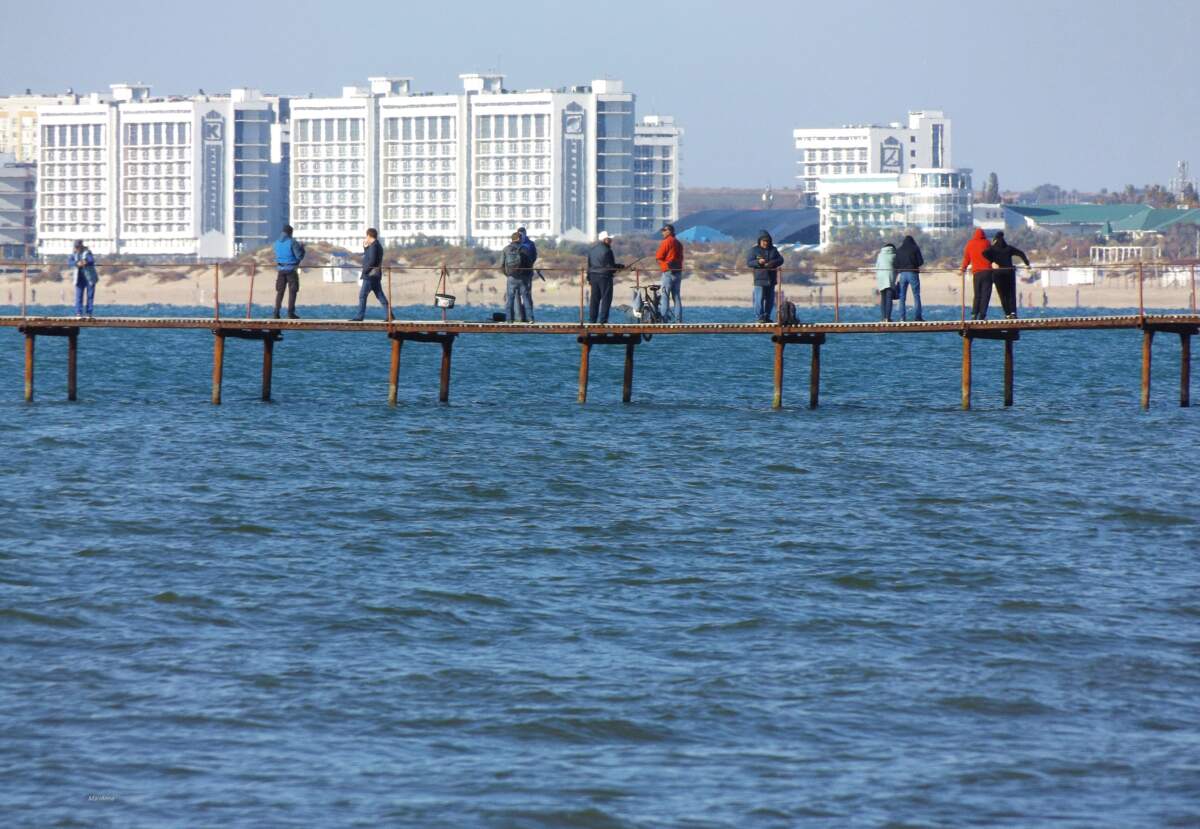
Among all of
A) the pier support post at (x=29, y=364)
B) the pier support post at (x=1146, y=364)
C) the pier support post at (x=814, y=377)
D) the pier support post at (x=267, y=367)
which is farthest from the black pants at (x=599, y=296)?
the pier support post at (x=29, y=364)

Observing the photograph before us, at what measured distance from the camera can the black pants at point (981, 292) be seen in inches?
1186

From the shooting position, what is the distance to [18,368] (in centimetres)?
6338

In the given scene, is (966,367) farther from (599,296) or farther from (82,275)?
(82,275)

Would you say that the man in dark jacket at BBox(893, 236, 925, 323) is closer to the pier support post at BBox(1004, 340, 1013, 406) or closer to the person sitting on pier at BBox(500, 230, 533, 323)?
the pier support post at BBox(1004, 340, 1013, 406)

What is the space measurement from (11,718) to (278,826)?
297cm

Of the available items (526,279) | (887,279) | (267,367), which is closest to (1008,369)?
(887,279)

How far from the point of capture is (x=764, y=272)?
31203mm

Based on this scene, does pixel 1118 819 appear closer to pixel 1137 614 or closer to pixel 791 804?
pixel 791 804

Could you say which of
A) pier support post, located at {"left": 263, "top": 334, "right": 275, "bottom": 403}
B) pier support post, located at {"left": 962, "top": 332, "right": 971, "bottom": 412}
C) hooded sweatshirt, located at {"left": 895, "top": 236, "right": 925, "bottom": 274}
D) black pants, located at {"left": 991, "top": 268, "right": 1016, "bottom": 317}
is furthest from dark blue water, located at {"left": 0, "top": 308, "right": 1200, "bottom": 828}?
pier support post, located at {"left": 263, "top": 334, "right": 275, "bottom": 403}

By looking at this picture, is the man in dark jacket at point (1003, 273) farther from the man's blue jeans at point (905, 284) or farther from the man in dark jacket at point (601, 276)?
the man in dark jacket at point (601, 276)

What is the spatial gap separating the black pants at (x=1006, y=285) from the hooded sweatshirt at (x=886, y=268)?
1.61 metres

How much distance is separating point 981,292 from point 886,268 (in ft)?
5.01

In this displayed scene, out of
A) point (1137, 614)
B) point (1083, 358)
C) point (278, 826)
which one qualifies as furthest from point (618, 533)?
point (1083, 358)

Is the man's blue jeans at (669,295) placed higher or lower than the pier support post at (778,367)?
higher
